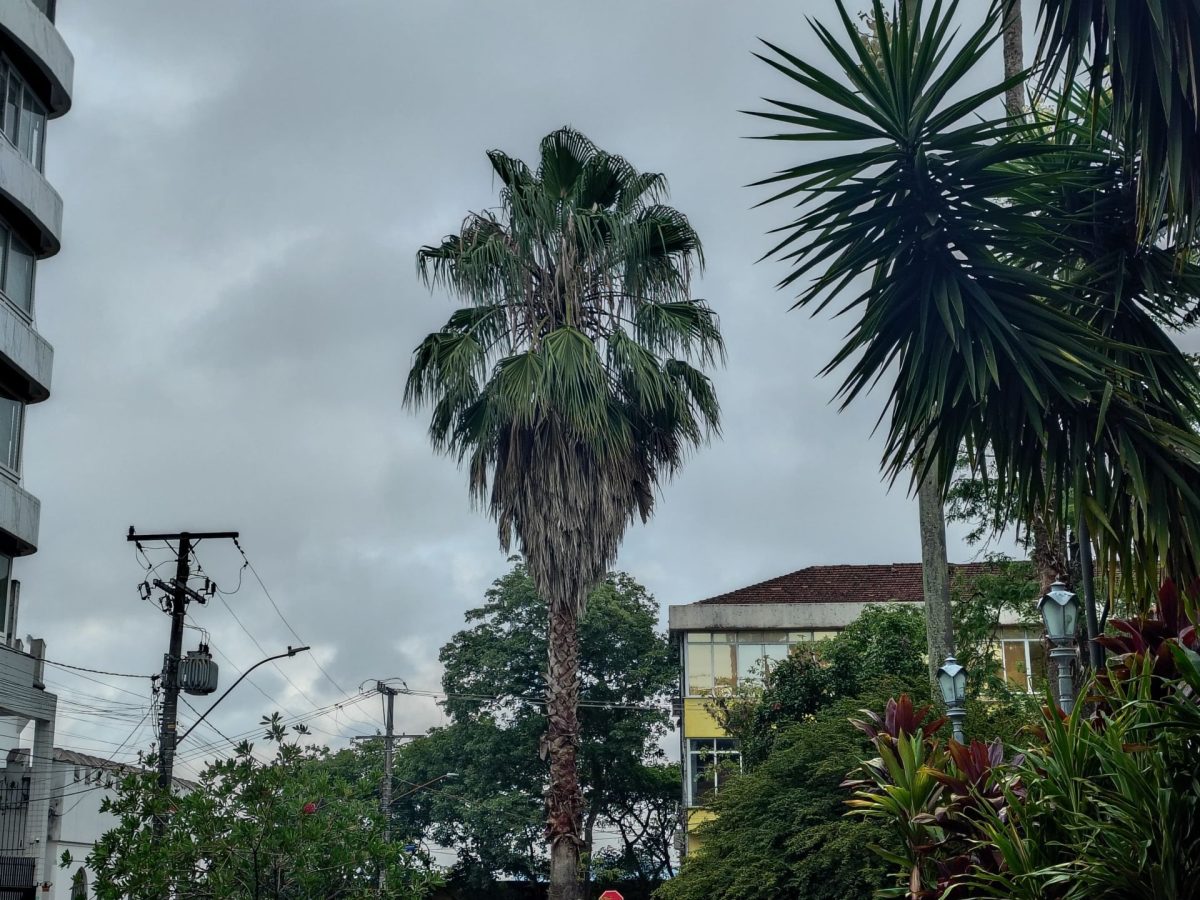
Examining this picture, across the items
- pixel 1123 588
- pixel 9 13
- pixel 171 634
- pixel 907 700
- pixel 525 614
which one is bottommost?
pixel 907 700

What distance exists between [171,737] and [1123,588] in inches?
755

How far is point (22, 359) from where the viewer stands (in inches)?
1041

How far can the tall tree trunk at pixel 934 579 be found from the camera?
70.2 feet

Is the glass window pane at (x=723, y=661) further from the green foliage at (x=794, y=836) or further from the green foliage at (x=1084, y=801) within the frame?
the green foliage at (x=1084, y=801)

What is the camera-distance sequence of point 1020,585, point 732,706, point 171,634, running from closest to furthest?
point 1020,585 → point 171,634 → point 732,706

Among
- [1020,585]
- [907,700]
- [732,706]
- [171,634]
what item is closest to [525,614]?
[732,706]

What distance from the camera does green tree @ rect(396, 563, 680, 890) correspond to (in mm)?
48500

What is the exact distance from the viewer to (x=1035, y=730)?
31.0 feet

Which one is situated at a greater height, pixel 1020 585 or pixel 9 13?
pixel 9 13

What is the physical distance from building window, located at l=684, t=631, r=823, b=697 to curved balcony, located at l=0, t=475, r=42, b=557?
23.8m

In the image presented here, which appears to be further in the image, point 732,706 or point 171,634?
point 732,706

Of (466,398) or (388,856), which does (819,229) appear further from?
(466,398)

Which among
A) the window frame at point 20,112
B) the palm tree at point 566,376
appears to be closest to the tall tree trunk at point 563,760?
the palm tree at point 566,376

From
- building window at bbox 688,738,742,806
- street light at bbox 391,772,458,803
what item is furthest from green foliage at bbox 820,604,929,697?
street light at bbox 391,772,458,803
